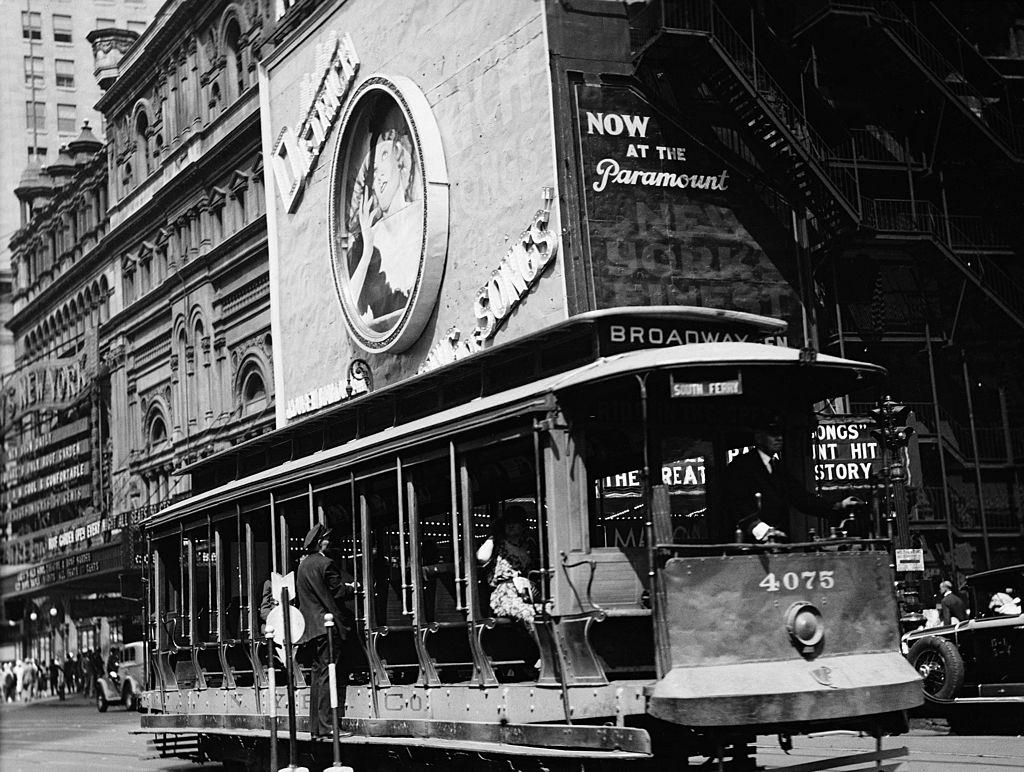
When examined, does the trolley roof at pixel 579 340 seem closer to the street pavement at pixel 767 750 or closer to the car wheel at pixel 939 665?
the street pavement at pixel 767 750

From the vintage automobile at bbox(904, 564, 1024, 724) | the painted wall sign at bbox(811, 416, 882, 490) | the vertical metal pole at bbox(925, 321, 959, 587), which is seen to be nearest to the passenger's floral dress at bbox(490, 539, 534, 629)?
the vintage automobile at bbox(904, 564, 1024, 724)

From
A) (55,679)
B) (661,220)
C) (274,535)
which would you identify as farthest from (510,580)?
(55,679)

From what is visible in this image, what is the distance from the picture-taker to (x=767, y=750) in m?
16.7

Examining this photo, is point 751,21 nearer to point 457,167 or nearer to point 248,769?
point 457,167

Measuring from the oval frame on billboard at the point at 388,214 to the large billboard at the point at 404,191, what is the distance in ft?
0.13

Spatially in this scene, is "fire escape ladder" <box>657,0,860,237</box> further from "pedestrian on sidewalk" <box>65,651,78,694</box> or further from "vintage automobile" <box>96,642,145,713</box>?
"pedestrian on sidewalk" <box>65,651,78,694</box>

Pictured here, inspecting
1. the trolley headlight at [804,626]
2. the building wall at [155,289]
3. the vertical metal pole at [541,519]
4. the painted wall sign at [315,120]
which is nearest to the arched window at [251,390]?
the building wall at [155,289]

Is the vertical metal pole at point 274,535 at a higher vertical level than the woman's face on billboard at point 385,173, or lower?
lower

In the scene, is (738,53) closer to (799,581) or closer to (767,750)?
(767,750)

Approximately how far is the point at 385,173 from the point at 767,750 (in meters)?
17.0

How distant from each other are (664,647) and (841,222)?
17845 mm

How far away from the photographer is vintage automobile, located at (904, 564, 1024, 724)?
1712 centimetres

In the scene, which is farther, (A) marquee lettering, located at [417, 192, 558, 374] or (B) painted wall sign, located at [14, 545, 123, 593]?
(B) painted wall sign, located at [14, 545, 123, 593]

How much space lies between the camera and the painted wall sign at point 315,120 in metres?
32.2
